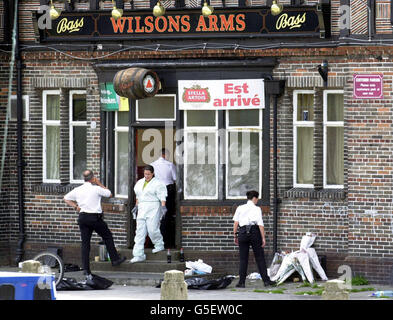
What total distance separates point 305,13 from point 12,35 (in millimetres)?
5844

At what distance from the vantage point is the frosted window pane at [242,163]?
73.2ft

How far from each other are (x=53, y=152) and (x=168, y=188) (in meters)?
2.75

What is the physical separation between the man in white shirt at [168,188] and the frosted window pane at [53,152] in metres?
2.40

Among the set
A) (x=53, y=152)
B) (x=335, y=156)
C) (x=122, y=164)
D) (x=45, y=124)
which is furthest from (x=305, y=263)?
(x=45, y=124)

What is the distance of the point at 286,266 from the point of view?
21.1m

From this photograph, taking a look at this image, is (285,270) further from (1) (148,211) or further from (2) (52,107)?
(2) (52,107)

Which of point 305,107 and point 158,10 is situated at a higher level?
point 158,10

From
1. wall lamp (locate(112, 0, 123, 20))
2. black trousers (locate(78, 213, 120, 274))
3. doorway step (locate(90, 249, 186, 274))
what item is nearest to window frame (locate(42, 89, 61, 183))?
wall lamp (locate(112, 0, 123, 20))

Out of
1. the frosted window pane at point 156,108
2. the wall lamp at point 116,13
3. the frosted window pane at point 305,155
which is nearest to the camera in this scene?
the frosted window pane at point 305,155

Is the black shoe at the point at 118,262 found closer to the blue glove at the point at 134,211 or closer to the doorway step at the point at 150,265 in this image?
the doorway step at the point at 150,265

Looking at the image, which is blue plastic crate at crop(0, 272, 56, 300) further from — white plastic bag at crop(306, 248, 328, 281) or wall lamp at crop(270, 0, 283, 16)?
wall lamp at crop(270, 0, 283, 16)

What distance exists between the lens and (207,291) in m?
20.3

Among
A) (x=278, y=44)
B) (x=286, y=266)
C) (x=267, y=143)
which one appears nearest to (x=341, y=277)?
(x=286, y=266)

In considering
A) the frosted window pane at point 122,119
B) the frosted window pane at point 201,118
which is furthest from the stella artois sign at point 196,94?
the frosted window pane at point 122,119
